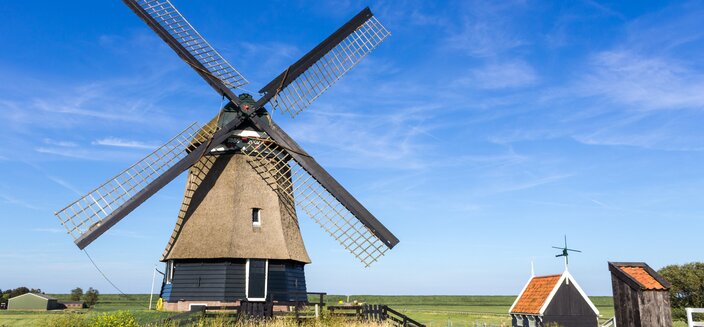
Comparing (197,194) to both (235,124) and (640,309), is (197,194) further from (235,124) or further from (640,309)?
(640,309)

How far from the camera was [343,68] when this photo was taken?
21.4 meters

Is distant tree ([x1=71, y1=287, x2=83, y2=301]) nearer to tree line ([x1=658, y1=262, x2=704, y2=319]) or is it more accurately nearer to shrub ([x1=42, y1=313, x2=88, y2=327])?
shrub ([x1=42, y1=313, x2=88, y2=327])

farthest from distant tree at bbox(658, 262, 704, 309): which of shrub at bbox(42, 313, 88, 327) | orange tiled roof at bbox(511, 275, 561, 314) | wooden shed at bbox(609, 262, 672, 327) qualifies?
shrub at bbox(42, 313, 88, 327)

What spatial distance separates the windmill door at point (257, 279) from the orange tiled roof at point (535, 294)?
9.57m

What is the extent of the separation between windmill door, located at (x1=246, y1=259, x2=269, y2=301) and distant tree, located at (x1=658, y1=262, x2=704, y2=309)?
23999 mm

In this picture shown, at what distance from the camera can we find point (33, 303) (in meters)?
36.2

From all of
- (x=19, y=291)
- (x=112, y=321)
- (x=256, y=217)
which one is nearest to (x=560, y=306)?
(x=256, y=217)

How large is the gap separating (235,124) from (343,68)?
197 inches

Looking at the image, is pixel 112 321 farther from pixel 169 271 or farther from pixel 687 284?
pixel 687 284

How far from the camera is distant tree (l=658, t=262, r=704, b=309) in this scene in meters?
30.7

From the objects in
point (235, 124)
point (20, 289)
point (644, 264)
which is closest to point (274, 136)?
point (235, 124)

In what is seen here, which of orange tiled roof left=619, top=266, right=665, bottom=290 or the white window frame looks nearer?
orange tiled roof left=619, top=266, right=665, bottom=290

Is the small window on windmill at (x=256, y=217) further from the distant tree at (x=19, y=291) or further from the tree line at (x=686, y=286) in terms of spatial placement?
the distant tree at (x=19, y=291)

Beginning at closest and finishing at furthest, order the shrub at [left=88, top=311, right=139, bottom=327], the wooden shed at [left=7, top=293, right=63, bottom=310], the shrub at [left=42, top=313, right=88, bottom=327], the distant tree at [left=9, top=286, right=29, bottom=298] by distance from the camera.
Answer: the shrub at [left=88, top=311, right=139, bottom=327], the shrub at [left=42, top=313, right=88, bottom=327], the wooden shed at [left=7, top=293, right=63, bottom=310], the distant tree at [left=9, top=286, right=29, bottom=298]
